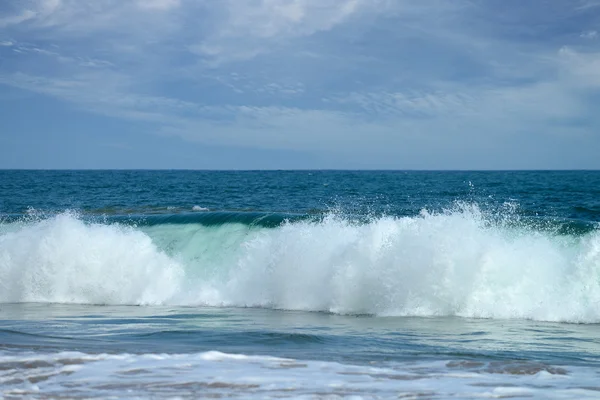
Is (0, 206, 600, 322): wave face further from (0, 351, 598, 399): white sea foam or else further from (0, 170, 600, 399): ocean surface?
(0, 351, 598, 399): white sea foam

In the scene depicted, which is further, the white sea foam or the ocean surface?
the ocean surface

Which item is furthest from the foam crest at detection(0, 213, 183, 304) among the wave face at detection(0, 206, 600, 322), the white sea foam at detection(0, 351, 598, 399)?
the white sea foam at detection(0, 351, 598, 399)

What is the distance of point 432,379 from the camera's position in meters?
6.40

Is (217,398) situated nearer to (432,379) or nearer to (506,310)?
(432,379)

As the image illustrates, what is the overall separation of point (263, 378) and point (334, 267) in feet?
22.3

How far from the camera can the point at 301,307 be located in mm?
12992

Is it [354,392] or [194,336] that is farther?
[194,336]

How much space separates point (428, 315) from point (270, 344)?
13.6 feet

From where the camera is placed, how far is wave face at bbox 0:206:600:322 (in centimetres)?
1198

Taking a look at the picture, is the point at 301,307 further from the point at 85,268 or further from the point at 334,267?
the point at 85,268

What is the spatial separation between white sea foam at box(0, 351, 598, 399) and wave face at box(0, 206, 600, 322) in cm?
493

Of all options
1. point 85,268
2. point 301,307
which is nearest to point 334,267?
point 301,307

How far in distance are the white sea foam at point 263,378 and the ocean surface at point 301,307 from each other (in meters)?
0.03

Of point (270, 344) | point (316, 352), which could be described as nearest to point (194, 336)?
point (270, 344)
